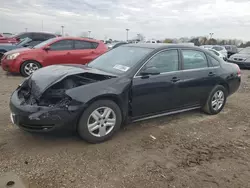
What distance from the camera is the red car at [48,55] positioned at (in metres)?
8.26

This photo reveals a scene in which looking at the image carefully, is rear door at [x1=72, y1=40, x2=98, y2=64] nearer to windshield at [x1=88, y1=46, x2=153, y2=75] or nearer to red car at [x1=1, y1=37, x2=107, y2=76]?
red car at [x1=1, y1=37, x2=107, y2=76]

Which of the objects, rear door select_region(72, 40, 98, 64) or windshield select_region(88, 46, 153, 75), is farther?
rear door select_region(72, 40, 98, 64)

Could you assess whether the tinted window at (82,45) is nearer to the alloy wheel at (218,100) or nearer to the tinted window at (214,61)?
the tinted window at (214,61)

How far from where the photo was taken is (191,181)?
9.02 ft

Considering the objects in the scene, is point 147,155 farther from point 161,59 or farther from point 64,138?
point 161,59

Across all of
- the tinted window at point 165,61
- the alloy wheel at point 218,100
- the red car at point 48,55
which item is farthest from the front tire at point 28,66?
the alloy wheel at point 218,100

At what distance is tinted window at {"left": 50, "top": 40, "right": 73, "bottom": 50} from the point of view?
8617 millimetres

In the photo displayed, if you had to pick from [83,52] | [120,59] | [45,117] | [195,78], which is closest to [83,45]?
[83,52]

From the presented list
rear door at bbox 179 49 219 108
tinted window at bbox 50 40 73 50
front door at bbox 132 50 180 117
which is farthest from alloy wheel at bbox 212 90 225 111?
tinted window at bbox 50 40 73 50

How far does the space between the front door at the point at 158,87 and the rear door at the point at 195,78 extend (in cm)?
19

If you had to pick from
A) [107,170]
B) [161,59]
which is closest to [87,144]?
[107,170]

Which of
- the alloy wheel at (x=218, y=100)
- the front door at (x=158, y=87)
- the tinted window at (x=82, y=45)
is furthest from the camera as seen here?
the tinted window at (x=82, y=45)

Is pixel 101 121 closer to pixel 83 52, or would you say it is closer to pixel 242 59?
pixel 83 52

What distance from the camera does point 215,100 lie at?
202 inches
